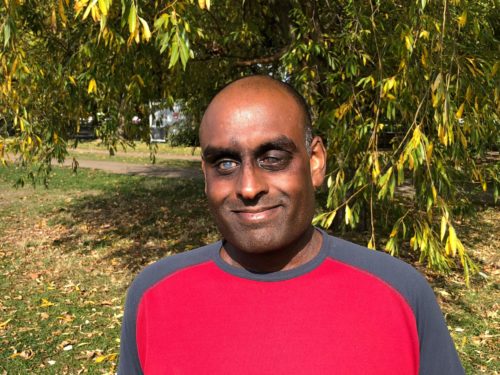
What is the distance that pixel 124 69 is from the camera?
17.4 feet

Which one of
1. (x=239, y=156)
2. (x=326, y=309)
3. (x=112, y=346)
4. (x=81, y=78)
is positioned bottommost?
(x=112, y=346)

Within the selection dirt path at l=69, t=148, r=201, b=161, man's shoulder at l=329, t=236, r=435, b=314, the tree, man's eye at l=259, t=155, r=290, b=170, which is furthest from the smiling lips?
dirt path at l=69, t=148, r=201, b=161

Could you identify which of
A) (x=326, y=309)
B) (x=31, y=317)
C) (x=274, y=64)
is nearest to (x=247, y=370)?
(x=326, y=309)

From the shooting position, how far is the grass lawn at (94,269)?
4805 mm

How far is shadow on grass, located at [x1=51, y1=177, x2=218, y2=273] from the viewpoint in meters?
7.78

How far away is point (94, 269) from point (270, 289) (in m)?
6.06

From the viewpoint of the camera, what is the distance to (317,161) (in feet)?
5.11

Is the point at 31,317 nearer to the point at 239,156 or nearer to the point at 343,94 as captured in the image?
the point at 343,94

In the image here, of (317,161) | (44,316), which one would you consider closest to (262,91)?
(317,161)

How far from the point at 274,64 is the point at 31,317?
4406 mm

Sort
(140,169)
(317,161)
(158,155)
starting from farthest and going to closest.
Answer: (158,155) → (140,169) → (317,161)

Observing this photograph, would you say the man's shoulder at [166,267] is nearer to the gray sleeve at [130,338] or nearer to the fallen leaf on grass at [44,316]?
the gray sleeve at [130,338]

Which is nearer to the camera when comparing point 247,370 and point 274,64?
point 247,370

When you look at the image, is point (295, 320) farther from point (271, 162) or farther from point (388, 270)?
point (271, 162)
